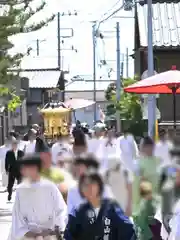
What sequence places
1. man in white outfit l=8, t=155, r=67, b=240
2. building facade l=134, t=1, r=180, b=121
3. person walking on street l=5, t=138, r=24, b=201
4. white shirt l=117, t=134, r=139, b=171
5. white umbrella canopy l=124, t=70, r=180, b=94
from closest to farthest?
1. man in white outfit l=8, t=155, r=67, b=240
2. white shirt l=117, t=134, r=139, b=171
3. white umbrella canopy l=124, t=70, r=180, b=94
4. person walking on street l=5, t=138, r=24, b=201
5. building facade l=134, t=1, r=180, b=121

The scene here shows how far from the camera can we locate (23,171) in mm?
6762

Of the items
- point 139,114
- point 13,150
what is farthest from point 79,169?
point 139,114

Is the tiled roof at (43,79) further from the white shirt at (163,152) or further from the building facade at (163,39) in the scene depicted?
the white shirt at (163,152)

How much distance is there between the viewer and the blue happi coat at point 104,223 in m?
5.73

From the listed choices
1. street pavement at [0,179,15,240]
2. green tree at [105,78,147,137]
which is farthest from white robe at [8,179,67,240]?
green tree at [105,78,147,137]

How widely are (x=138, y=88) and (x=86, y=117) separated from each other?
67.6 metres

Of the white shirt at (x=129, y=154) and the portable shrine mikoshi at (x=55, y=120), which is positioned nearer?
the white shirt at (x=129, y=154)

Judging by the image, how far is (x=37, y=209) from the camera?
7242mm

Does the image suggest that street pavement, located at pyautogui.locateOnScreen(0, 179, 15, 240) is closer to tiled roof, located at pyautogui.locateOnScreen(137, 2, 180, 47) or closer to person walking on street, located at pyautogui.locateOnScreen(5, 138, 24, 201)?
person walking on street, located at pyautogui.locateOnScreen(5, 138, 24, 201)

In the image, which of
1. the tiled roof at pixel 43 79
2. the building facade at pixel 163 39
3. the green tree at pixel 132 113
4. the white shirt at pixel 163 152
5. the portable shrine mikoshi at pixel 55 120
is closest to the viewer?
the white shirt at pixel 163 152

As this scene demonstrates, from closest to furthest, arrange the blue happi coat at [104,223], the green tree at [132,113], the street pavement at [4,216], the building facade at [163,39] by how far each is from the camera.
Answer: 1. the blue happi coat at [104,223]
2. the street pavement at [4,216]
3. the green tree at [132,113]
4. the building facade at [163,39]

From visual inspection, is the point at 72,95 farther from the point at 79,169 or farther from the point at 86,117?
the point at 79,169

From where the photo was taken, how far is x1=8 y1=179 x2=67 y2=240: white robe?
7133 mm

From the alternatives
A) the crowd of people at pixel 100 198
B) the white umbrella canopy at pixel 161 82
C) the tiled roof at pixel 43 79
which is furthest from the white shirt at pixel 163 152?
the tiled roof at pixel 43 79
